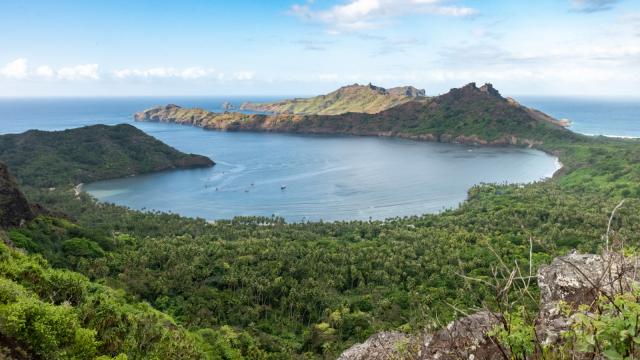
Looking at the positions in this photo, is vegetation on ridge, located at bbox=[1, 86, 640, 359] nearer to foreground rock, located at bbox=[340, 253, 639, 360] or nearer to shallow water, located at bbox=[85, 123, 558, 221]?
foreground rock, located at bbox=[340, 253, 639, 360]

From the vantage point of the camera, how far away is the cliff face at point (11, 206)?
53125mm

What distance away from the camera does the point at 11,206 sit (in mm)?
54906

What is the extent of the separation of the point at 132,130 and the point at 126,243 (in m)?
121

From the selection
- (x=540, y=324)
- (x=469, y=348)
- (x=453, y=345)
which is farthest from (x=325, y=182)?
(x=453, y=345)

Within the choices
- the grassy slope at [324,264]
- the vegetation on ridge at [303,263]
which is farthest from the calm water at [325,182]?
the vegetation on ridge at [303,263]

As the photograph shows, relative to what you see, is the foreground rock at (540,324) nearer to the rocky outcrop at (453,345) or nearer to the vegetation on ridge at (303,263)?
the rocky outcrop at (453,345)

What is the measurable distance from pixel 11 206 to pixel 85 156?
332 ft

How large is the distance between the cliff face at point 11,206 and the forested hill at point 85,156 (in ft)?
244

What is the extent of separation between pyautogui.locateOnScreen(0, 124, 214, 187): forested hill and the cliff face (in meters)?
74.4

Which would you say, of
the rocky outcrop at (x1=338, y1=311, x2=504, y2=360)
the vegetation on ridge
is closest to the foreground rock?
the rocky outcrop at (x1=338, y1=311, x2=504, y2=360)

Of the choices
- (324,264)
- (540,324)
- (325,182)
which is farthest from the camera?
(325,182)

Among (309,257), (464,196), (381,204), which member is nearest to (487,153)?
(464,196)

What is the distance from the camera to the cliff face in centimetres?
5312

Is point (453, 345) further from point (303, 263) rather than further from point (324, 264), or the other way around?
point (324, 264)
